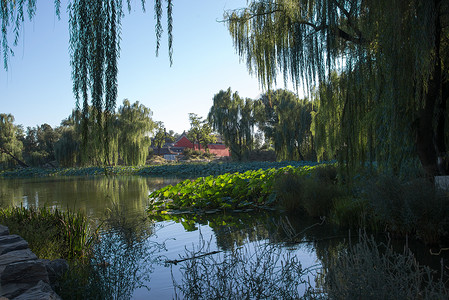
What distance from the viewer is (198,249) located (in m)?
5.38

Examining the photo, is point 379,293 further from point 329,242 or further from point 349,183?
point 349,183

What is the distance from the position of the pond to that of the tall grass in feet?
1.18

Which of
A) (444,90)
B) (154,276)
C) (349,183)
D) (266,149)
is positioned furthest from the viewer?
(266,149)

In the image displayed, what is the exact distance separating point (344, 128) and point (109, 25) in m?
4.84

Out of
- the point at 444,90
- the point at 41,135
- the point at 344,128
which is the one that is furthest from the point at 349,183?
the point at 41,135

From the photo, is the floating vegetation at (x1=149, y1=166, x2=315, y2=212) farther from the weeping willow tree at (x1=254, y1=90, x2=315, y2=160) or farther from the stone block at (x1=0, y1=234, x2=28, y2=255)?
the weeping willow tree at (x1=254, y1=90, x2=315, y2=160)

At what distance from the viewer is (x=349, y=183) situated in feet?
21.4

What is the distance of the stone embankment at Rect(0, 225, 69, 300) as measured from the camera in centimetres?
236

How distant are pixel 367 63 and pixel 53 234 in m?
4.93

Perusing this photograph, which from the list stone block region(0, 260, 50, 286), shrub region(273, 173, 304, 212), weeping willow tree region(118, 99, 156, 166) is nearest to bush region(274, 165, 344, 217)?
shrub region(273, 173, 304, 212)

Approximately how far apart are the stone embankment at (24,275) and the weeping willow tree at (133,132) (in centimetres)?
2861

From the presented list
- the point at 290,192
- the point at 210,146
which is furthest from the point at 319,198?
the point at 210,146

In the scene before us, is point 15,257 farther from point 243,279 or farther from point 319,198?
point 319,198

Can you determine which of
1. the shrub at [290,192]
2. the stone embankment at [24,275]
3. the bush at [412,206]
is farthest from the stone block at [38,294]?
the shrub at [290,192]
